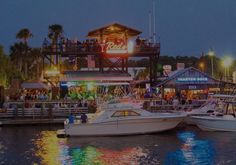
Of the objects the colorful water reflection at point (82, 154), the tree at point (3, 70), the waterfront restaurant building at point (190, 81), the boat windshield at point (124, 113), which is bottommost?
the colorful water reflection at point (82, 154)

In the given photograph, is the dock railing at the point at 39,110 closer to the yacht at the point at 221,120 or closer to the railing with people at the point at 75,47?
the yacht at the point at 221,120

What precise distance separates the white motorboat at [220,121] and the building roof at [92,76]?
18422 mm

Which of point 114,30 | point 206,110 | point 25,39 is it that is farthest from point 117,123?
point 25,39

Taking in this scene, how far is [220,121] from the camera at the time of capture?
4472cm

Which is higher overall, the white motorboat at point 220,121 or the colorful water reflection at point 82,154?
the white motorboat at point 220,121

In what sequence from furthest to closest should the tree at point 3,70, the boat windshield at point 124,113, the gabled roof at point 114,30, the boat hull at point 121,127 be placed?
the tree at point 3,70, the gabled roof at point 114,30, the boat windshield at point 124,113, the boat hull at point 121,127

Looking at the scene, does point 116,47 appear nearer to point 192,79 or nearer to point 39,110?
point 192,79

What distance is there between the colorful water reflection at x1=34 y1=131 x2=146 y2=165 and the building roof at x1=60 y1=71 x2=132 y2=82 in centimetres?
2390

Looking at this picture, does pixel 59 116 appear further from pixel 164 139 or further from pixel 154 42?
pixel 154 42

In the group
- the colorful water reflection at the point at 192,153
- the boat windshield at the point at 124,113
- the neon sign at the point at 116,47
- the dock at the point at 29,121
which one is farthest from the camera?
the neon sign at the point at 116,47

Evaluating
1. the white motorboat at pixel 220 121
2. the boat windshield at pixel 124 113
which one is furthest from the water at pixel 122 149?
the boat windshield at pixel 124 113

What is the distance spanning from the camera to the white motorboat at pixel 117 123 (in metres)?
41.7

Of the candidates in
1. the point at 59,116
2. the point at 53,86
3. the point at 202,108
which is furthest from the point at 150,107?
the point at 53,86

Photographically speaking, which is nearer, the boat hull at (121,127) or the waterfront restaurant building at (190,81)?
the boat hull at (121,127)
